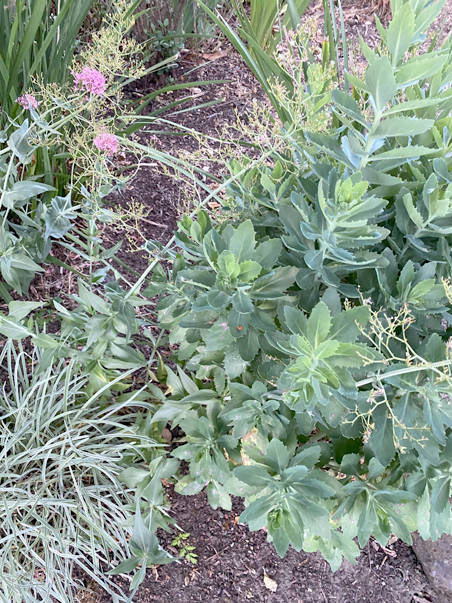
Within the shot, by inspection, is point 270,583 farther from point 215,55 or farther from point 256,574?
point 215,55

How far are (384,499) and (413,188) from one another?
0.56 meters

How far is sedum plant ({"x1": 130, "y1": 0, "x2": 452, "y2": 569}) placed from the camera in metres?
0.63

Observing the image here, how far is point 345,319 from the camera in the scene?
633 millimetres

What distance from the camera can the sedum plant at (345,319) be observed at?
634 mm

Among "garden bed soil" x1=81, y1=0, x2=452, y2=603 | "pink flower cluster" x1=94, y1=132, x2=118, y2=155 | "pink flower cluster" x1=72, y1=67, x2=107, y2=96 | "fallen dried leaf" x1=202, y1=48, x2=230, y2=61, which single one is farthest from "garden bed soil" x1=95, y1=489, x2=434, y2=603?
"fallen dried leaf" x1=202, y1=48, x2=230, y2=61

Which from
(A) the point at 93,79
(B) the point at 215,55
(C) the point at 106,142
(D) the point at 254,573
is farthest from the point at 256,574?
(B) the point at 215,55

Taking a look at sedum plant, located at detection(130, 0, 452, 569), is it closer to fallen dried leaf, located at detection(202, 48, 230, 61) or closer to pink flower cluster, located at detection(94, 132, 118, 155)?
pink flower cluster, located at detection(94, 132, 118, 155)

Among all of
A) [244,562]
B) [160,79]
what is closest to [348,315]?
[244,562]

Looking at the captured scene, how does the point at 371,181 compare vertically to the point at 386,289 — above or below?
above

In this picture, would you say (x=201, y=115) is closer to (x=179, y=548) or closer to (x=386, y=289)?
(x=386, y=289)

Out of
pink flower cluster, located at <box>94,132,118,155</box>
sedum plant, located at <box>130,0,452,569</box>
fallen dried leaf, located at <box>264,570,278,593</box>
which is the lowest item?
fallen dried leaf, located at <box>264,570,278,593</box>

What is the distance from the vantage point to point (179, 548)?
1.27 metres

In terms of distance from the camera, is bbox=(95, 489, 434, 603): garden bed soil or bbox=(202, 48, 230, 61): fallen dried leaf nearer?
bbox=(95, 489, 434, 603): garden bed soil

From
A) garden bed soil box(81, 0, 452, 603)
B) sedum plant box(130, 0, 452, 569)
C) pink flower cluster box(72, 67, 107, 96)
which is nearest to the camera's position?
sedum plant box(130, 0, 452, 569)
